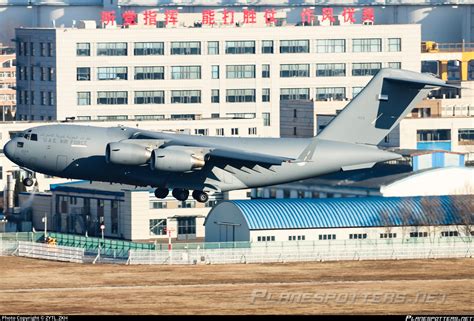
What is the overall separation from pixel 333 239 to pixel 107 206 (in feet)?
83.2

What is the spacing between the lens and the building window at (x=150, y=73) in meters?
195

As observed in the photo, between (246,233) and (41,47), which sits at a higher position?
(41,47)

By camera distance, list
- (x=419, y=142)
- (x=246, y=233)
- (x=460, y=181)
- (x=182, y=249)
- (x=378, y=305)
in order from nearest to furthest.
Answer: (x=378, y=305) → (x=182, y=249) → (x=246, y=233) → (x=460, y=181) → (x=419, y=142)

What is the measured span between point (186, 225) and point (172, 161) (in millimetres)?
45681

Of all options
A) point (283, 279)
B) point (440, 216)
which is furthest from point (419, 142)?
point (283, 279)

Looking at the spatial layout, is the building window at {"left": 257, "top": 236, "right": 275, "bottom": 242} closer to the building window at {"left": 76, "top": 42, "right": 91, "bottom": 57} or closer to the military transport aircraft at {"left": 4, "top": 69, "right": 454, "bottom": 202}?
the military transport aircraft at {"left": 4, "top": 69, "right": 454, "bottom": 202}

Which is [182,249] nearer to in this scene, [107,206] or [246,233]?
[246,233]

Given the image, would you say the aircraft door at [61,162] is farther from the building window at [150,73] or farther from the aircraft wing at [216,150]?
the building window at [150,73]

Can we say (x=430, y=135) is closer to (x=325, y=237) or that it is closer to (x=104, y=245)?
(x=325, y=237)

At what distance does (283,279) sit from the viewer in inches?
4033

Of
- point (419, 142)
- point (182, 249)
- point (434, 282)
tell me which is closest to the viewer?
point (434, 282)

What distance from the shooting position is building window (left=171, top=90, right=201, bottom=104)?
19700cm

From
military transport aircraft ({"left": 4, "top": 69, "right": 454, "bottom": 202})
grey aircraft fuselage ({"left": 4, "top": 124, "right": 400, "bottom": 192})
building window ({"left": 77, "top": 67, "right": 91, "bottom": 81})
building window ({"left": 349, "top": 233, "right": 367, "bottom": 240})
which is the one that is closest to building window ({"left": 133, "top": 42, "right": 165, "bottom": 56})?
building window ({"left": 77, "top": 67, "right": 91, "bottom": 81})

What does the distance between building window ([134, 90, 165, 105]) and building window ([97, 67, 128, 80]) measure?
2.54m
